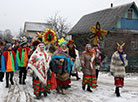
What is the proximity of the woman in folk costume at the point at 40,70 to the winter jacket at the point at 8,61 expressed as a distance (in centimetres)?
181

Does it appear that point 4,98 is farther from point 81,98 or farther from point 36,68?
point 81,98

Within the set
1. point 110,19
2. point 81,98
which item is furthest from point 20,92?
point 110,19

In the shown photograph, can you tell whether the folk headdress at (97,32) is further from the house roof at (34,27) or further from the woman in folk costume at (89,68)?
the house roof at (34,27)

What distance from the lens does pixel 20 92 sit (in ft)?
22.6

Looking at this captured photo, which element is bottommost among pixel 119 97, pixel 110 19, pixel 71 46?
pixel 119 97

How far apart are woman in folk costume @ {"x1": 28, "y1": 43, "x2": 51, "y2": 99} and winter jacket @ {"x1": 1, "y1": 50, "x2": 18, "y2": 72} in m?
1.81

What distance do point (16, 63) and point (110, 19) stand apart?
50.4 feet

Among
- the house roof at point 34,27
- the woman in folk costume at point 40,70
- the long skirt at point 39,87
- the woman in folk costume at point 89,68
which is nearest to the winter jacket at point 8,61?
the woman in folk costume at point 40,70

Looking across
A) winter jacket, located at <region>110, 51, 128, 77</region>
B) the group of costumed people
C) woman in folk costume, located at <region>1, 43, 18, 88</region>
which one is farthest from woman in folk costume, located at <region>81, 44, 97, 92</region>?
woman in folk costume, located at <region>1, 43, 18, 88</region>

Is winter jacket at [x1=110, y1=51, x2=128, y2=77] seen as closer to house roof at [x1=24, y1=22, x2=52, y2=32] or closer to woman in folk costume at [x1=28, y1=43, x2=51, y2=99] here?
woman in folk costume at [x1=28, y1=43, x2=51, y2=99]

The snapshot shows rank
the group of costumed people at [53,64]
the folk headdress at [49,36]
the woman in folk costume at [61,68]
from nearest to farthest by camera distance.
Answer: the group of costumed people at [53,64]
the woman in folk costume at [61,68]
the folk headdress at [49,36]

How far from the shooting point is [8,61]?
293 inches

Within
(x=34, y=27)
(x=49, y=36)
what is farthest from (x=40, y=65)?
(x=34, y=27)

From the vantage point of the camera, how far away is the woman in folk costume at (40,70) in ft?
19.7
